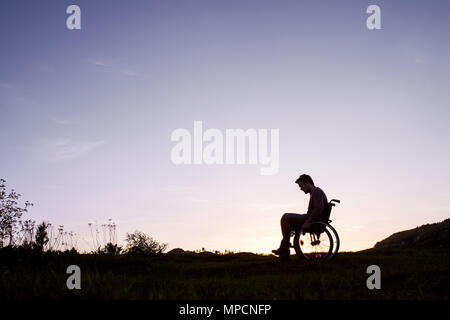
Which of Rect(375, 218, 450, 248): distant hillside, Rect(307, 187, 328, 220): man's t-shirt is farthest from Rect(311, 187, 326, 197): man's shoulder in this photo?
Rect(375, 218, 450, 248): distant hillside

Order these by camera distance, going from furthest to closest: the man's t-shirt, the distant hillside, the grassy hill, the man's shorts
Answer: the distant hillside < the man's shorts < the man's t-shirt < the grassy hill

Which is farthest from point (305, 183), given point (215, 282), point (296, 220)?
point (215, 282)

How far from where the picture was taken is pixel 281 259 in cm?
1011

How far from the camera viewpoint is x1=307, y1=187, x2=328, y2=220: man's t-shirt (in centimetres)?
987

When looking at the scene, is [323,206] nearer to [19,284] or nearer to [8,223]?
[19,284]

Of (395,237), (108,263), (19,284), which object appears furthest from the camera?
(395,237)

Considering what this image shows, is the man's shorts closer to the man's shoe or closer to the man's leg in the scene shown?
the man's leg

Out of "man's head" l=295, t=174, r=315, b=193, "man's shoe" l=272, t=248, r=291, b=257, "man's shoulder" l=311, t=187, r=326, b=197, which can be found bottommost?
"man's shoe" l=272, t=248, r=291, b=257

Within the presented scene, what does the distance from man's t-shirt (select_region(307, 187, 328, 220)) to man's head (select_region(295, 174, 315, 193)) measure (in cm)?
19

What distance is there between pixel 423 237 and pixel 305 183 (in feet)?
45.8
